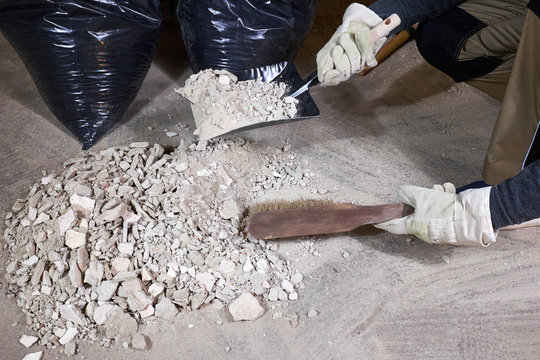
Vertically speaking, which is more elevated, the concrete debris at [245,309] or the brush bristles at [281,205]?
the brush bristles at [281,205]

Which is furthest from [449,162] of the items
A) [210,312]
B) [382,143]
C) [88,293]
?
[88,293]

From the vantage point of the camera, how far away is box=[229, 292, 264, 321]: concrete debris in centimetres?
142

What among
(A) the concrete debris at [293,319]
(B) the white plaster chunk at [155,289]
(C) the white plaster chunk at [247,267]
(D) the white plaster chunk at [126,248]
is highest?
(D) the white plaster chunk at [126,248]

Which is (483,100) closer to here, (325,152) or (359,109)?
(359,109)

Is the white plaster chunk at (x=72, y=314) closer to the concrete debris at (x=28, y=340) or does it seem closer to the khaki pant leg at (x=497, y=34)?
the concrete debris at (x=28, y=340)

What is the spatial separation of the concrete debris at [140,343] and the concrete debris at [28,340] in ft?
0.89

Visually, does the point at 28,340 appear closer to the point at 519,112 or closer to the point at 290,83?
the point at 290,83

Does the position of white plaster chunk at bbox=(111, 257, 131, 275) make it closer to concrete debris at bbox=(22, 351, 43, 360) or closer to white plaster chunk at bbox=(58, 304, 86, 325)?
white plaster chunk at bbox=(58, 304, 86, 325)

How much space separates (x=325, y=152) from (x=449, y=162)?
462 millimetres

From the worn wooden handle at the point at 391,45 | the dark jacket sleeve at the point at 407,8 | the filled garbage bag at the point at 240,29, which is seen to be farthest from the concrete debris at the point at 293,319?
the worn wooden handle at the point at 391,45

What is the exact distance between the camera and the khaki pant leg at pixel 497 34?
5.67ft

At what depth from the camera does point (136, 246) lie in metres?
1.50

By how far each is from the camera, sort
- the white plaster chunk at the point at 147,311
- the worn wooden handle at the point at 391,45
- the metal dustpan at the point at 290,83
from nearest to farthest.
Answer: the white plaster chunk at the point at 147,311 → the metal dustpan at the point at 290,83 → the worn wooden handle at the point at 391,45

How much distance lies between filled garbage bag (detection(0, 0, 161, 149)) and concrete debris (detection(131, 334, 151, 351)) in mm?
821
